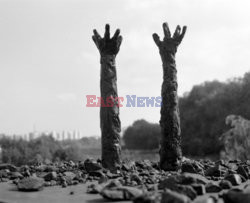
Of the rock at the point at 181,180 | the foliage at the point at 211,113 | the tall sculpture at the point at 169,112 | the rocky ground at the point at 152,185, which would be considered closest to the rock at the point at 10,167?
the rocky ground at the point at 152,185

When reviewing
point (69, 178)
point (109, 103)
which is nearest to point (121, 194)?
point (69, 178)

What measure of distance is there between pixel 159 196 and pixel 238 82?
43090 mm

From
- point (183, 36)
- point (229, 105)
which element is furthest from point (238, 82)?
point (183, 36)

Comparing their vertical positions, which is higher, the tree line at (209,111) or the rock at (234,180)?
the tree line at (209,111)

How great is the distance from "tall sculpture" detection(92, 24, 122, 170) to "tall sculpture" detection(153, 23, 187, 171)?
1.72 m

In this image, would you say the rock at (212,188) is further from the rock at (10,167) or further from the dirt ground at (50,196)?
the rock at (10,167)

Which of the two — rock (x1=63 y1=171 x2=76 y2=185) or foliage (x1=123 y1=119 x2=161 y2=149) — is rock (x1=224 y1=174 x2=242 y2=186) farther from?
foliage (x1=123 y1=119 x2=161 y2=149)

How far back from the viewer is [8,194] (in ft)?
23.7

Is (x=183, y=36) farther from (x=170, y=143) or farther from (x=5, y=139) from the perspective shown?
(x=5, y=139)

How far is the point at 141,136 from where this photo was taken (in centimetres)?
6216

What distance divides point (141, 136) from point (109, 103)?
5134 centimetres

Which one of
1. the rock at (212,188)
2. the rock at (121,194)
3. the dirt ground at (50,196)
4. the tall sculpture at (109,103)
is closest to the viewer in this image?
the rock at (121,194)

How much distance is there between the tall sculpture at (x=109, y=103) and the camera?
11.1 metres

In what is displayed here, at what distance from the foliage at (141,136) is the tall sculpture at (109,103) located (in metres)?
44.8
